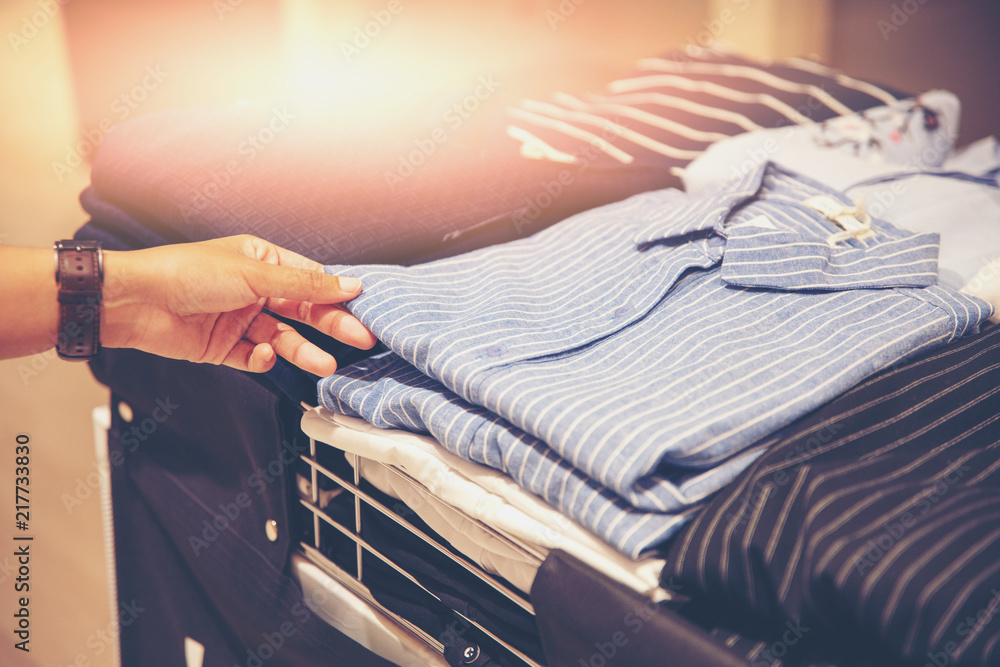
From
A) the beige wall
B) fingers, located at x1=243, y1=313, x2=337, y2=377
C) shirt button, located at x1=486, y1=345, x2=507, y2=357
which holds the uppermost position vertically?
shirt button, located at x1=486, y1=345, x2=507, y2=357

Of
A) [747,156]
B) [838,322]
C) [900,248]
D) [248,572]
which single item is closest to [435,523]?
[248,572]

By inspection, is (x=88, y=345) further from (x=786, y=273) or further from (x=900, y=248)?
(x=900, y=248)

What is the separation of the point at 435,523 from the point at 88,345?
350 mm

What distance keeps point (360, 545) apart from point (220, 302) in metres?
0.25

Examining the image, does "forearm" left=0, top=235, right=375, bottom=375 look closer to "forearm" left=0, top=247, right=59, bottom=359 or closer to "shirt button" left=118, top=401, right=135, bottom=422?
"forearm" left=0, top=247, right=59, bottom=359

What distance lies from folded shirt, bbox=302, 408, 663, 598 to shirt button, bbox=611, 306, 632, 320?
18 cm

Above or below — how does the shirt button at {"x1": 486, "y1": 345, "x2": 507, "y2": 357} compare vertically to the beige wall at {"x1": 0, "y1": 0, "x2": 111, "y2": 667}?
above

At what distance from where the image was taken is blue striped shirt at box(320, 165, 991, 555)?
449mm

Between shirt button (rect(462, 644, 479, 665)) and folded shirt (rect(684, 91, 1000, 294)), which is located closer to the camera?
shirt button (rect(462, 644, 479, 665))

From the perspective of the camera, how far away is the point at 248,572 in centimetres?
69

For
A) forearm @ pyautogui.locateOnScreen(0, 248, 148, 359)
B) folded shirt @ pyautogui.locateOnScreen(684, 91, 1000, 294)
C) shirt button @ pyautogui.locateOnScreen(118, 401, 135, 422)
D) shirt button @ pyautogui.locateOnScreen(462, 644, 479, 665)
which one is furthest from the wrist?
folded shirt @ pyautogui.locateOnScreen(684, 91, 1000, 294)

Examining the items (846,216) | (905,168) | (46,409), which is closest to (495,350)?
(846,216)

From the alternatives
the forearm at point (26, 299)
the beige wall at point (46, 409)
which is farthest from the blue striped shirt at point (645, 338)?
the beige wall at point (46, 409)

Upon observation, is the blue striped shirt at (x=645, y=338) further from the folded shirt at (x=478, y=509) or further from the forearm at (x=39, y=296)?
the forearm at (x=39, y=296)
